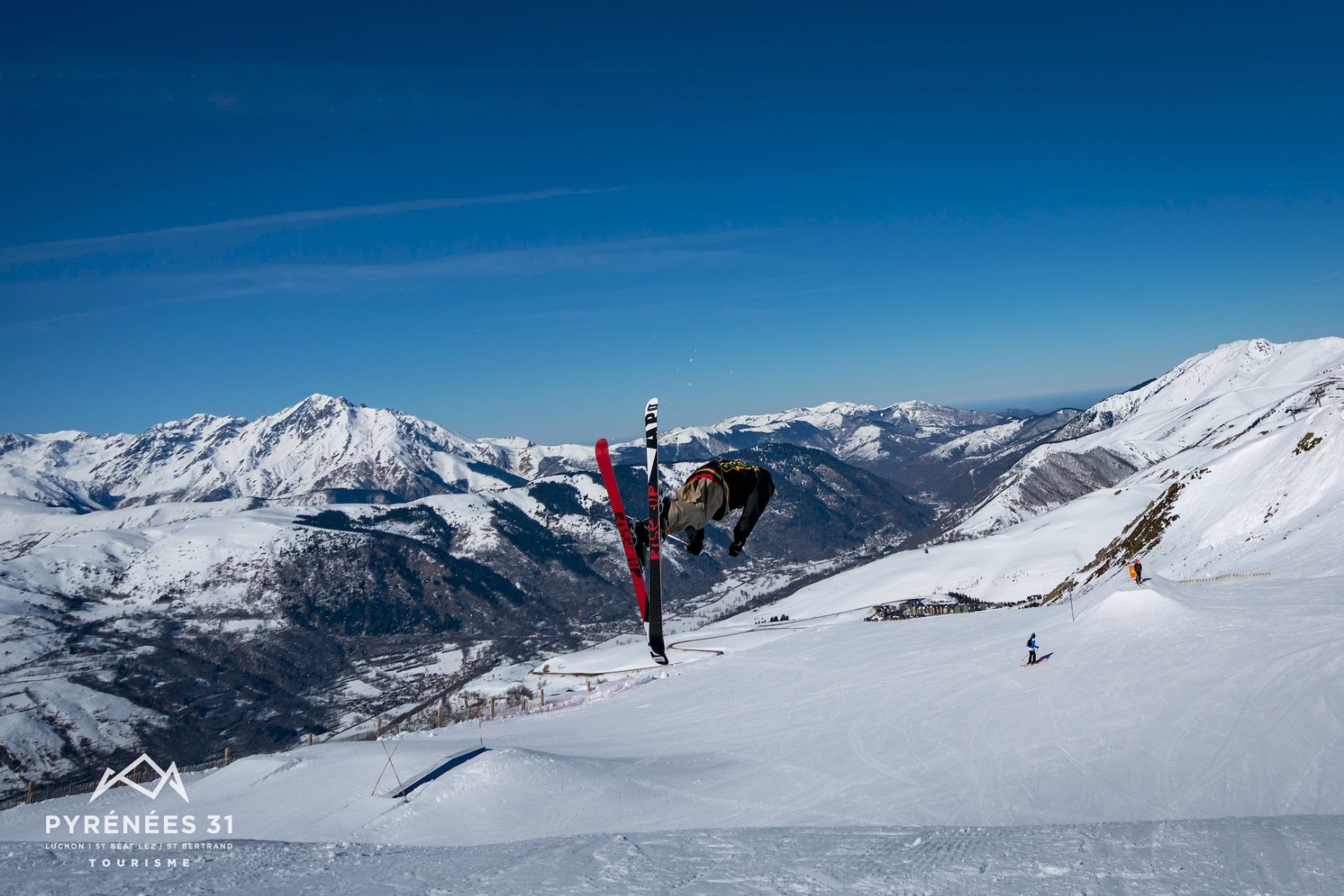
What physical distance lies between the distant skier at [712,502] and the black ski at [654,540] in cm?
20

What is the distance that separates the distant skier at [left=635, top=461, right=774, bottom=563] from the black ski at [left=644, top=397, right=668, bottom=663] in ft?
0.66

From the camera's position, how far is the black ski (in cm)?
1001

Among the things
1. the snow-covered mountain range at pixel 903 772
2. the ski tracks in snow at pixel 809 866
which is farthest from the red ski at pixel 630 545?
the snow-covered mountain range at pixel 903 772

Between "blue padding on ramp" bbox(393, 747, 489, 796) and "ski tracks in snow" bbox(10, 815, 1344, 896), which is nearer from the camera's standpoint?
"ski tracks in snow" bbox(10, 815, 1344, 896)

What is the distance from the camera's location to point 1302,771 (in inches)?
845

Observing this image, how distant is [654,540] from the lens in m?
10.7

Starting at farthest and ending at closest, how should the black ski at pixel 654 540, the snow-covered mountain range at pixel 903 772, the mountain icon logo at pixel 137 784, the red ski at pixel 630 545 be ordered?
the mountain icon logo at pixel 137 784 → the snow-covered mountain range at pixel 903 772 → the red ski at pixel 630 545 → the black ski at pixel 654 540

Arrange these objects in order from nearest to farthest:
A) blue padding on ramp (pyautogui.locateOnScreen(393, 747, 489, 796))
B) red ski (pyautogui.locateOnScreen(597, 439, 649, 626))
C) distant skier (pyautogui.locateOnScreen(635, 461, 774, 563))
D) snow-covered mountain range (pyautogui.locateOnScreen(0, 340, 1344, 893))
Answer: red ski (pyautogui.locateOnScreen(597, 439, 649, 626)), distant skier (pyautogui.locateOnScreen(635, 461, 774, 563)), snow-covered mountain range (pyautogui.locateOnScreen(0, 340, 1344, 893)), blue padding on ramp (pyautogui.locateOnScreen(393, 747, 489, 796))

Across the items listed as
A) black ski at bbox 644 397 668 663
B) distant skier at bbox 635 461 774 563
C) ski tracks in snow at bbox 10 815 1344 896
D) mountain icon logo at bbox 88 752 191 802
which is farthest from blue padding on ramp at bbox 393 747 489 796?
distant skier at bbox 635 461 774 563

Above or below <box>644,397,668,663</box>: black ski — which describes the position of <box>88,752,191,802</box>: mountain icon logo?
below

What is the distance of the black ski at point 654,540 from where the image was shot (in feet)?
32.8

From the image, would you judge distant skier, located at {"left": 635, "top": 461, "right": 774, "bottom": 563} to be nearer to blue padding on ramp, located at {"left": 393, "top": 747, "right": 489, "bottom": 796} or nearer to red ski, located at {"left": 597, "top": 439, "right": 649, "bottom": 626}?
red ski, located at {"left": 597, "top": 439, "right": 649, "bottom": 626}

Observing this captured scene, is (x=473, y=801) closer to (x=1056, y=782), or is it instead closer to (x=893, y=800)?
(x=893, y=800)

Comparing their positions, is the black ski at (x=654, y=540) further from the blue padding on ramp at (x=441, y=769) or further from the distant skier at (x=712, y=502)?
the blue padding on ramp at (x=441, y=769)
